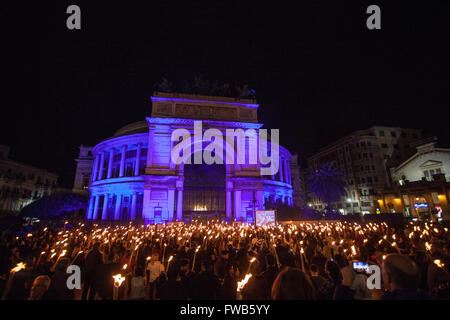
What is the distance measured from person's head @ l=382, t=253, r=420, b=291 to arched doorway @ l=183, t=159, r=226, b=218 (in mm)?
31455

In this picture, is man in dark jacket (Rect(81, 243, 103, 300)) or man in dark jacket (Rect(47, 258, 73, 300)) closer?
man in dark jacket (Rect(47, 258, 73, 300))

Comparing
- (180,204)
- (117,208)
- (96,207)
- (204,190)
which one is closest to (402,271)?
(180,204)

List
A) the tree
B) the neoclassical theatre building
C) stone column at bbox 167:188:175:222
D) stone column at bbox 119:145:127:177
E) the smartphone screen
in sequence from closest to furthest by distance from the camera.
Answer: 1. the smartphone screen
2. stone column at bbox 167:188:175:222
3. the neoclassical theatre building
4. the tree
5. stone column at bbox 119:145:127:177

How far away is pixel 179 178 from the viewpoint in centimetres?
3388

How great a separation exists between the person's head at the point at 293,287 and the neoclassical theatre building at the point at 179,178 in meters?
28.5

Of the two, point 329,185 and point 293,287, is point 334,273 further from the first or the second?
point 329,185

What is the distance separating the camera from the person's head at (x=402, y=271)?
Result: 9.45 feet

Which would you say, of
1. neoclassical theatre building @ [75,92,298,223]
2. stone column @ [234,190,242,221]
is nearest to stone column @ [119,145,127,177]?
neoclassical theatre building @ [75,92,298,223]

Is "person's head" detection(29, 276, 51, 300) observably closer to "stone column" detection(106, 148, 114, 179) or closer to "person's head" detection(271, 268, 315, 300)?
"person's head" detection(271, 268, 315, 300)

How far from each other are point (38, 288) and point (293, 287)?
4.80 m

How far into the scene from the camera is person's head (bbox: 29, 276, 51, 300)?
4.05m

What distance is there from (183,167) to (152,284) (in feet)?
94.2
